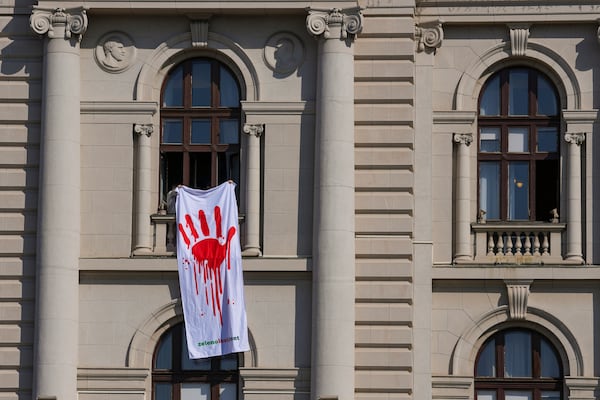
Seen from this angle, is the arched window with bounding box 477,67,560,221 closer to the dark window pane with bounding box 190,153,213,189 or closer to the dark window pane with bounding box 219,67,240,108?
Result: the dark window pane with bounding box 219,67,240,108

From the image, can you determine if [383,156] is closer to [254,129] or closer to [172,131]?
[254,129]

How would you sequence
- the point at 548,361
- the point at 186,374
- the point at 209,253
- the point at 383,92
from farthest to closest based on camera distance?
the point at 383,92
the point at 548,361
the point at 186,374
the point at 209,253

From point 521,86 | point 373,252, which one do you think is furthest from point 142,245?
point 521,86

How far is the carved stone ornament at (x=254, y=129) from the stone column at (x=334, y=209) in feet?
4.44

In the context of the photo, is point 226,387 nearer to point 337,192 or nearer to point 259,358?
point 259,358

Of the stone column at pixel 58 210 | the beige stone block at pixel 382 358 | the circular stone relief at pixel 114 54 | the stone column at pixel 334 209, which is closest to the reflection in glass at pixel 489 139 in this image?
the stone column at pixel 334 209

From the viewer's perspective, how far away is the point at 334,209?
47656 millimetres

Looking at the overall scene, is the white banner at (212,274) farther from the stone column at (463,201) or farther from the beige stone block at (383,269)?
the stone column at (463,201)

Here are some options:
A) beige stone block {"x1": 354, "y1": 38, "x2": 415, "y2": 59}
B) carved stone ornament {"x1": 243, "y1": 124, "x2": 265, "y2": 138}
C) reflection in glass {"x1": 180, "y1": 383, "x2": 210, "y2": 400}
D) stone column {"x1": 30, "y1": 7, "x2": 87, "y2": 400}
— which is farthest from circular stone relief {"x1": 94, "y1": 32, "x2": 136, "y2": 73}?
reflection in glass {"x1": 180, "y1": 383, "x2": 210, "y2": 400}

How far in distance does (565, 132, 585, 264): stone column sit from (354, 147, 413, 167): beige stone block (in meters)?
3.74

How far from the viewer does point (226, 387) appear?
159 ft

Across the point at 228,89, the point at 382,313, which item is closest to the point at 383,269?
the point at 382,313

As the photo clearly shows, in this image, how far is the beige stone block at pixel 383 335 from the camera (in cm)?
4781

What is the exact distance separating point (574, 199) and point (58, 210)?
38.7ft
